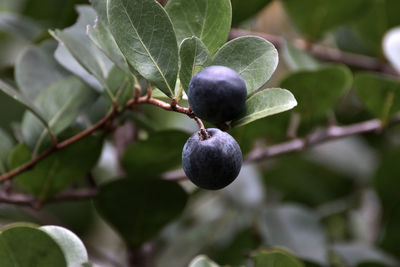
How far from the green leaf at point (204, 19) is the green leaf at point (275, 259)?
0.28 metres

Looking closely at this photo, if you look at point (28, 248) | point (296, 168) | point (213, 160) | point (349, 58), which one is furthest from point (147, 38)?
point (296, 168)

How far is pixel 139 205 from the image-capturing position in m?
0.97

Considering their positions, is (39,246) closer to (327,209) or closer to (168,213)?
(168,213)

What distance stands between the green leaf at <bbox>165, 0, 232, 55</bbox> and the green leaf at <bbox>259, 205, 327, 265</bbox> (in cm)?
64

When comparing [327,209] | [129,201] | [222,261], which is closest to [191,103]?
[129,201]

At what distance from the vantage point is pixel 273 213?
1289mm

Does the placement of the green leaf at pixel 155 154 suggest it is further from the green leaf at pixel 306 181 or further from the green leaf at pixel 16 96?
the green leaf at pixel 306 181

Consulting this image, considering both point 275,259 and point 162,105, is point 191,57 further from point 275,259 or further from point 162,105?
point 275,259

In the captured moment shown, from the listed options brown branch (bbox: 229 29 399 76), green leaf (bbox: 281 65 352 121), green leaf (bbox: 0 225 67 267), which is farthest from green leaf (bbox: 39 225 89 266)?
brown branch (bbox: 229 29 399 76)

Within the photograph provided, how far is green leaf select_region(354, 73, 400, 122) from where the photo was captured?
103 cm

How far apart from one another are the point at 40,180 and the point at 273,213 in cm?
59

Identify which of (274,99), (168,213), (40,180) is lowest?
(168,213)

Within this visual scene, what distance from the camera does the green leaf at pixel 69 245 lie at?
2.06 ft

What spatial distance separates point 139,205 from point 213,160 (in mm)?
467
